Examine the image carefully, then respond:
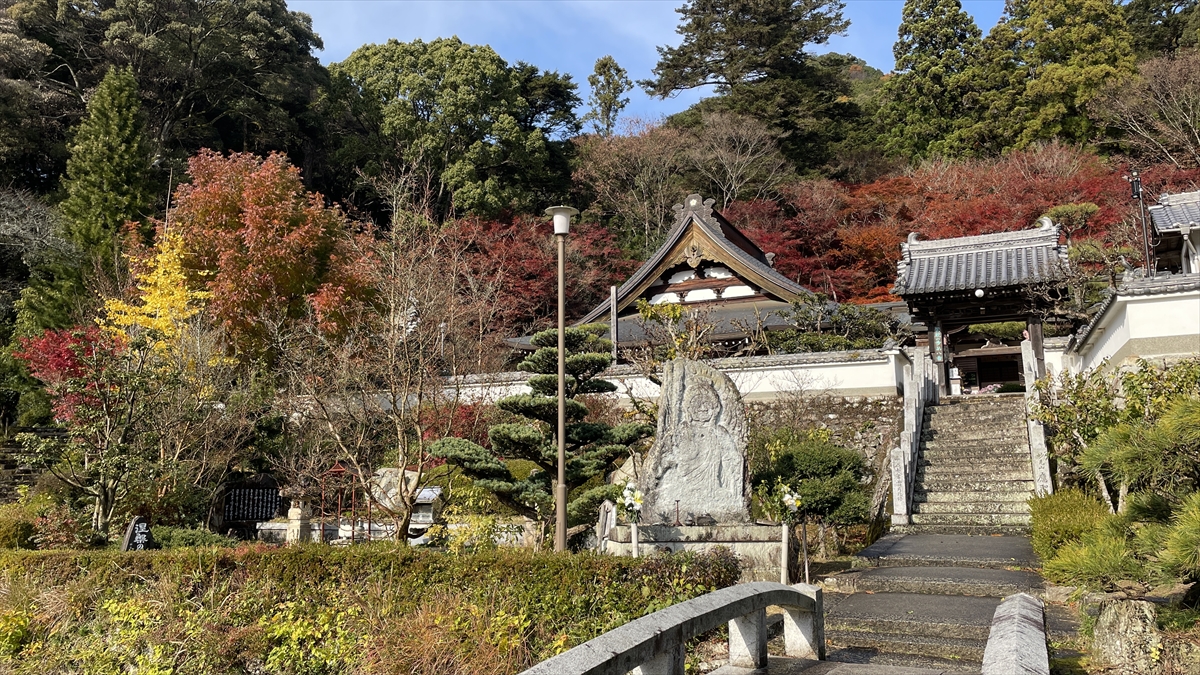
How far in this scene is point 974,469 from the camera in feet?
43.9

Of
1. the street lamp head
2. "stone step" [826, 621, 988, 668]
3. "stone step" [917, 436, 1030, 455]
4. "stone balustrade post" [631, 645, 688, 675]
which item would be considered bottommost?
"stone step" [826, 621, 988, 668]

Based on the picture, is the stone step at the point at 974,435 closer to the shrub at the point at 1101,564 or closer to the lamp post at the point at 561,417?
the lamp post at the point at 561,417

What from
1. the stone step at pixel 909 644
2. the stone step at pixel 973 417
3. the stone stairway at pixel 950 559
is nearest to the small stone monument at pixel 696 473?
the stone stairway at pixel 950 559

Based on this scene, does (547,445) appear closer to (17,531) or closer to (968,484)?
(968,484)

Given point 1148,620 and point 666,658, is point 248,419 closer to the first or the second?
point 666,658

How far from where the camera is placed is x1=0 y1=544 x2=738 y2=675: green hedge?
22.0ft

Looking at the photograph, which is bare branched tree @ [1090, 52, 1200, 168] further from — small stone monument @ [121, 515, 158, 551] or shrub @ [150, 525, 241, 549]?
small stone monument @ [121, 515, 158, 551]

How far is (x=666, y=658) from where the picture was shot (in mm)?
3943

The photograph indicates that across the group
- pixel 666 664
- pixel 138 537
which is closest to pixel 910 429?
pixel 666 664

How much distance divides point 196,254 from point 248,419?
6365 mm

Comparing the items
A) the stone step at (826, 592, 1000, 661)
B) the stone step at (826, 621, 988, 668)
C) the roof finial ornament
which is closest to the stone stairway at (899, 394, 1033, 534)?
the stone step at (826, 592, 1000, 661)

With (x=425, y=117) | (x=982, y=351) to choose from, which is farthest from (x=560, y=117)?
(x=982, y=351)

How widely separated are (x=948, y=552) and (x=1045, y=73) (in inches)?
1068

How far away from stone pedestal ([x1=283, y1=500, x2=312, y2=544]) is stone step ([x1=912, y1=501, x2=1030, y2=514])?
10.0 metres
